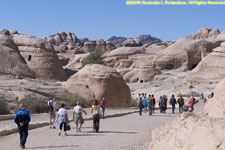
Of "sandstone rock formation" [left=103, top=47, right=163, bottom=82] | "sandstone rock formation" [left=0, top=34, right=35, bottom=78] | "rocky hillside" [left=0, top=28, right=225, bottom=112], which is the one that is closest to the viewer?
"rocky hillside" [left=0, top=28, right=225, bottom=112]

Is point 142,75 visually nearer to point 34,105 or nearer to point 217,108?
point 34,105

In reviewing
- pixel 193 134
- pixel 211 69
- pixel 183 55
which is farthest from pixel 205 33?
pixel 193 134

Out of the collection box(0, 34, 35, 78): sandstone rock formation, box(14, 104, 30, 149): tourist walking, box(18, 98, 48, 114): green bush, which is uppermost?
box(0, 34, 35, 78): sandstone rock formation

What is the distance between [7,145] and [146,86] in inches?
1588

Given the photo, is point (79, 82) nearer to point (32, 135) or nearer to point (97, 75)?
point (97, 75)

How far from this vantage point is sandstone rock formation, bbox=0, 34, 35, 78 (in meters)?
33.1

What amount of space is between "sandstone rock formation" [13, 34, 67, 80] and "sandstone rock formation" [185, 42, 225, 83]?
1850cm

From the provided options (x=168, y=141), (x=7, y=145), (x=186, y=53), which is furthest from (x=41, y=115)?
(x=186, y=53)

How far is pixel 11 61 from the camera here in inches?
1335

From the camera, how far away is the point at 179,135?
20.2 ft

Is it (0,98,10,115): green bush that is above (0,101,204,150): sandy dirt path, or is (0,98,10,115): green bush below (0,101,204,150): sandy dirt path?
above

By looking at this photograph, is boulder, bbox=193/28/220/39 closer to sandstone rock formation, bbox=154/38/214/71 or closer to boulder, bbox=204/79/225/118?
sandstone rock formation, bbox=154/38/214/71

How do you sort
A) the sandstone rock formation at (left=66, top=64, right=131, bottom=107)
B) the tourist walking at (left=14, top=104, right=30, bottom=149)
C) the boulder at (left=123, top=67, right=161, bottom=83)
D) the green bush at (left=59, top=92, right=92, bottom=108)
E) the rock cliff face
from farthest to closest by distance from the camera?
the boulder at (left=123, top=67, right=161, bottom=83), the rock cliff face, the sandstone rock formation at (left=66, top=64, right=131, bottom=107), the green bush at (left=59, top=92, right=92, bottom=108), the tourist walking at (left=14, top=104, right=30, bottom=149)

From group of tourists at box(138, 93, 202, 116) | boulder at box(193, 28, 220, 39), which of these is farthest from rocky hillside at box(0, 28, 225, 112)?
boulder at box(193, 28, 220, 39)
